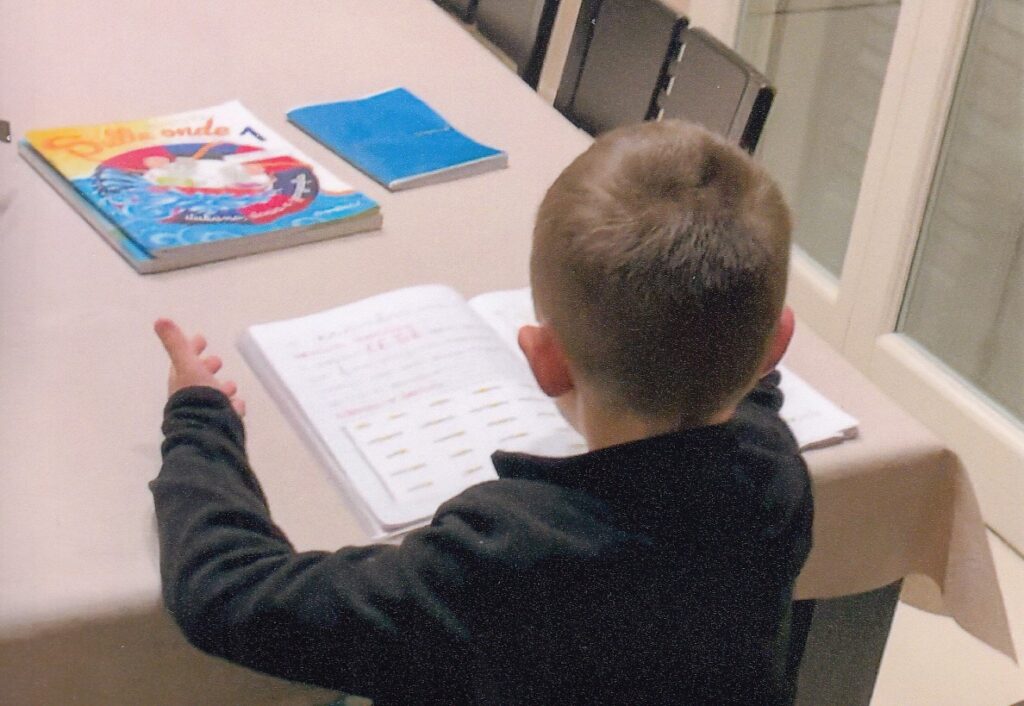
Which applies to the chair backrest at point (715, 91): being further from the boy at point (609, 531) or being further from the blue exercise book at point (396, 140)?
the boy at point (609, 531)

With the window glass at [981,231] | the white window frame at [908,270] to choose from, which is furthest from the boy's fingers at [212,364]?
the window glass at [981,231]

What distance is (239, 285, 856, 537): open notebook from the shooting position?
0.89 m

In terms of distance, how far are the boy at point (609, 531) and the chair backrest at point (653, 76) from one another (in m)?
0.60

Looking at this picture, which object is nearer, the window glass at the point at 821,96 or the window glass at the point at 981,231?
the window glass at the point at 981,231

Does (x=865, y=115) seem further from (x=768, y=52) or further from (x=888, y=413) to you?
(x=888, y=413)

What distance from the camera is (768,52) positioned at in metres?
2.61

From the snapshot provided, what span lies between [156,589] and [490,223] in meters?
0.60

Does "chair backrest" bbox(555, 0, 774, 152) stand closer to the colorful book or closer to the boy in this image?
the colorful book

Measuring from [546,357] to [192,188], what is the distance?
2.02 feet

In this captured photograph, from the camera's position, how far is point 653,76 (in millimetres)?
1541

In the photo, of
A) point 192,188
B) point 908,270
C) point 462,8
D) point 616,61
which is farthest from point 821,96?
point 192,188

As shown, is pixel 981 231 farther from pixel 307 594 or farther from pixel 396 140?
pixel 307 594

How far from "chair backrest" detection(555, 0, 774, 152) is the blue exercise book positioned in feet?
0.82

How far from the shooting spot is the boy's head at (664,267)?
703mm
